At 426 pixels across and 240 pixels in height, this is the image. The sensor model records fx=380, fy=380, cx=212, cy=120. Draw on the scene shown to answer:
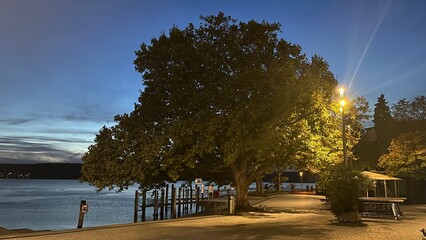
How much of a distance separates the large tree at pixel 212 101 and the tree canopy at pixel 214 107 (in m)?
0.06

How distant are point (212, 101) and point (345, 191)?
27.4ft

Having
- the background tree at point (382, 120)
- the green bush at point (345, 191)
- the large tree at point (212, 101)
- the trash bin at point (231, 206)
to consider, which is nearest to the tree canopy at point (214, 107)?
the large tree at point (212, 101)

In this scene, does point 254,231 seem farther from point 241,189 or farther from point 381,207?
point 381,207

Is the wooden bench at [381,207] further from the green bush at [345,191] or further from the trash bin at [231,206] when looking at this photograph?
the trash bin at [231,206]

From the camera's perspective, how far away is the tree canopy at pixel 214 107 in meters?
20.4

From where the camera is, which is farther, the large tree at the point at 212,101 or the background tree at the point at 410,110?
the background tree at the point at 410,110

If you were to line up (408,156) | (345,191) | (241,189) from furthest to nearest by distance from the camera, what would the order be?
1. (408,156)
2. (241,189)
3. (345,191)

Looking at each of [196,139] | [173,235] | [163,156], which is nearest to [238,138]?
[196,139]

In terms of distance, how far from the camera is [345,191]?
60.8 feet

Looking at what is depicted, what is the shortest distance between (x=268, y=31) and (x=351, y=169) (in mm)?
9525

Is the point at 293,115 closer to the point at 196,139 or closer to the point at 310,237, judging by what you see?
the point at 196,139

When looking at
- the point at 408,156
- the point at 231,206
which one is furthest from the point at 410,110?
the point at 231,206

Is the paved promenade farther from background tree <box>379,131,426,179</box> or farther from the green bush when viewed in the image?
background tree <box>379,131,426,179</box>

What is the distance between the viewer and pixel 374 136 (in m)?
63.6
